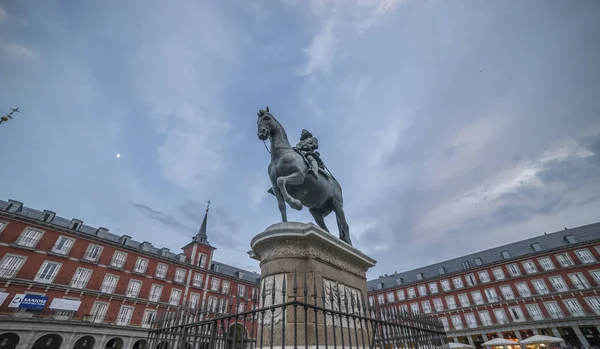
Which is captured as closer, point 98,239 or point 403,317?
point 403,317

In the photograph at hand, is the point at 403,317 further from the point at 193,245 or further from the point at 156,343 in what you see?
the point at 193,245

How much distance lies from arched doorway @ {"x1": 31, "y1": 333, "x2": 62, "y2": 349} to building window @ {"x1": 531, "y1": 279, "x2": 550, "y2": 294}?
4996 cm

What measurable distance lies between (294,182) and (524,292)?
40839 millimetres

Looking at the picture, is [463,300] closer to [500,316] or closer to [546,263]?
[500,316]

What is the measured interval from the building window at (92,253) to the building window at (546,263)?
5122cm

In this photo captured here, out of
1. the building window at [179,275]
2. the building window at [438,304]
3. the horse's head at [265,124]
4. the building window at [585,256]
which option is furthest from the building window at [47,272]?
the building window at [585,256]

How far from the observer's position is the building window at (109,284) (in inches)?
989

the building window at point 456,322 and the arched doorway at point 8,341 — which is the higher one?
the building window at point 456,322

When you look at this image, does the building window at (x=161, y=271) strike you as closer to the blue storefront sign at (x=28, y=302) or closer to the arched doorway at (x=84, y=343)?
the arched doorway at (x=84, y=343)

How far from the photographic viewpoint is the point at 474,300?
34.0 metres

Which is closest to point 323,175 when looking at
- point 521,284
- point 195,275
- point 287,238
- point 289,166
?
point 289,166

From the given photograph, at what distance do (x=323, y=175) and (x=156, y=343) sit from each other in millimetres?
4262

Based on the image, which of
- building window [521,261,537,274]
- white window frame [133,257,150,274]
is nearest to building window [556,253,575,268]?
building window [521,261,537,274]

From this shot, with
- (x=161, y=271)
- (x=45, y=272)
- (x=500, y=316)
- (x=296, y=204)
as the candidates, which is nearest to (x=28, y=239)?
(x=45, y=272)
